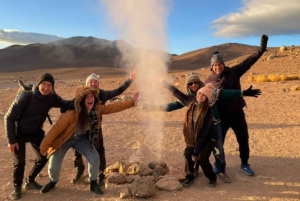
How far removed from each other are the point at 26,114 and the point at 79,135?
821 millimetres

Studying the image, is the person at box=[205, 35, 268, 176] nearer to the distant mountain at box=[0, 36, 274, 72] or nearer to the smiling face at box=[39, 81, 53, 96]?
the smiling face at box=[39, 81, 53, 96]

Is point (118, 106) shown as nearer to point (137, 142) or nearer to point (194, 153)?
point (194, 153)

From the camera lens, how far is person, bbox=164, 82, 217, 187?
15.7ft

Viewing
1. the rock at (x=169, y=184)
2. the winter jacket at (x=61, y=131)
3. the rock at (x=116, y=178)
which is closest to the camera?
the winter jacket at (x=61, y=131)

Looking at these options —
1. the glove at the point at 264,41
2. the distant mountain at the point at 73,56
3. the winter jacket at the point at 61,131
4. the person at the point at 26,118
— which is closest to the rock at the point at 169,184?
the winter jacket at the point at 61,131

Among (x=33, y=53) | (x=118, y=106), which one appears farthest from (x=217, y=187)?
(x=33, y=53)

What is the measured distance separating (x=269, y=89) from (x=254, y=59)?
522 inches

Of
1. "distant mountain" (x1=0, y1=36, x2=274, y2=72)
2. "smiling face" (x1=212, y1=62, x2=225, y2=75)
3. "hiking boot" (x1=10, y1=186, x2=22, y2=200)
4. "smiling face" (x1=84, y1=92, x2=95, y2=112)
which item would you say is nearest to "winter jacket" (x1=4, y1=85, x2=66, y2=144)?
"smiling face" (x1=84, y1=92, x2=95, y2=112)

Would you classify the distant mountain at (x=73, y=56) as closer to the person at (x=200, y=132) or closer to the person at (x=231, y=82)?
the person at (x=231, y=82)

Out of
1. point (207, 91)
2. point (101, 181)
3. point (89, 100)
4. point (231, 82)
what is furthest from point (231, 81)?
point (101, 181)

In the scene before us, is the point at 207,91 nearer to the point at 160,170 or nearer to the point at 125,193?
the point at 160,170

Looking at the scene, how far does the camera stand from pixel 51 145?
4625 mm

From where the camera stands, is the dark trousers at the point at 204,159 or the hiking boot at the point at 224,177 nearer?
the dark trousers at the point at 204,159

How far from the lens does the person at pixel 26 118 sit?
176 inches
